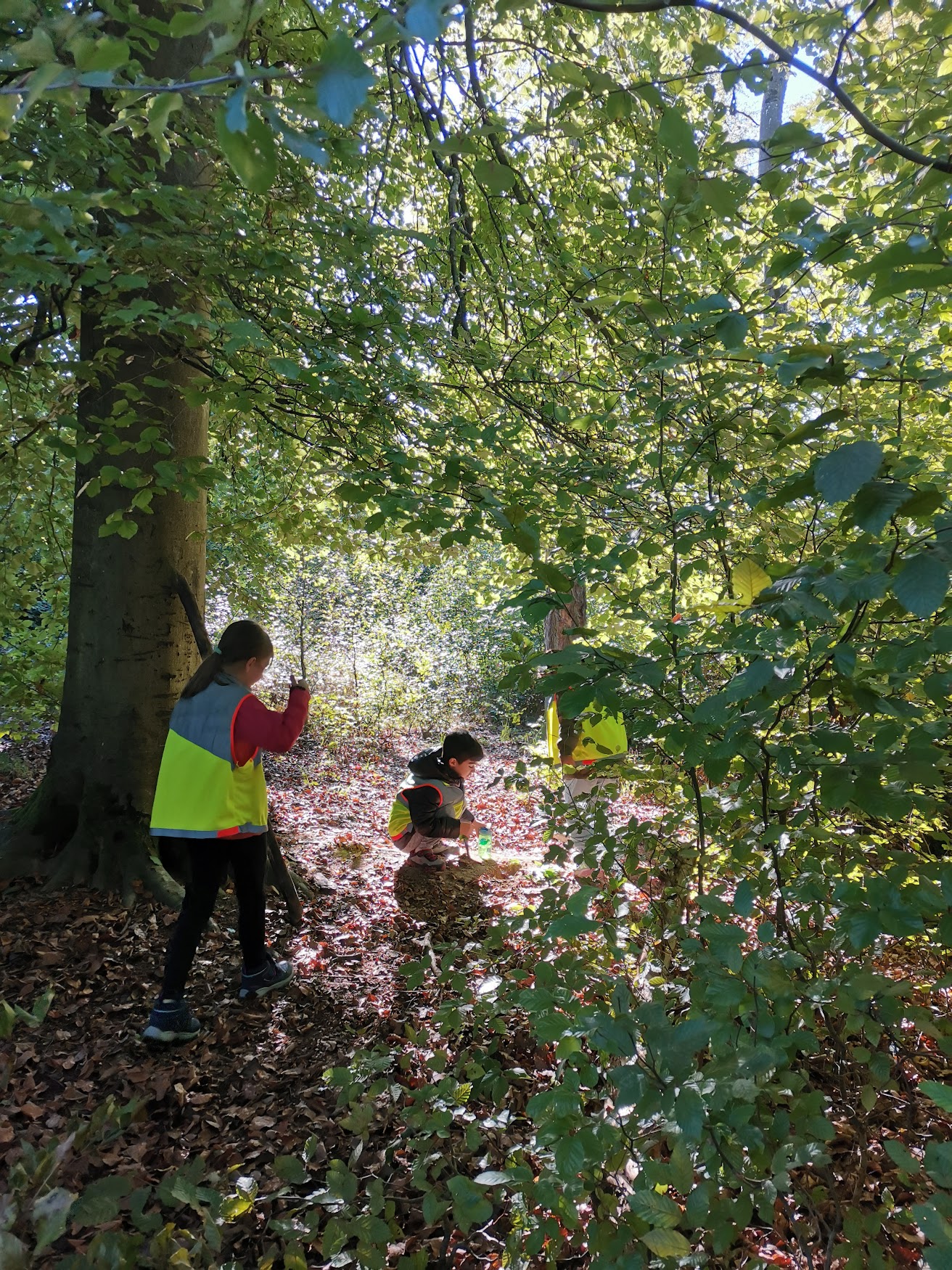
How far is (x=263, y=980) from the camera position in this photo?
360 cm

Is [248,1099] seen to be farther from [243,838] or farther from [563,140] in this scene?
[563,140]

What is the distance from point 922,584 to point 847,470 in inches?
8.6

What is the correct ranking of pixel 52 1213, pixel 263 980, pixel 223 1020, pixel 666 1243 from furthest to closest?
pixel 263 980
pixel 223 1020
pixel 666 1243
pixel 52 1213

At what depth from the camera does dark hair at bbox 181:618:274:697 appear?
3.42 meters

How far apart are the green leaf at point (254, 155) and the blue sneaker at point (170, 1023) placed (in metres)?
3.14

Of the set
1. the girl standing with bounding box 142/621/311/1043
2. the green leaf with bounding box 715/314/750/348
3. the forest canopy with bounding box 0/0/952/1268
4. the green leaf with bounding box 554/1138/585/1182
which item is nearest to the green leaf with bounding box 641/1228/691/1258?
the forest canopy with bounding box 0/0/952/1268

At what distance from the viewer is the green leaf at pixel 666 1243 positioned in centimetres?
134

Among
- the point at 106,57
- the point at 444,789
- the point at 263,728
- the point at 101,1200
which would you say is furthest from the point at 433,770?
the point at 106,57

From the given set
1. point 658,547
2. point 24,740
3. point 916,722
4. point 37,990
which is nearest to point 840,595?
point 916,722

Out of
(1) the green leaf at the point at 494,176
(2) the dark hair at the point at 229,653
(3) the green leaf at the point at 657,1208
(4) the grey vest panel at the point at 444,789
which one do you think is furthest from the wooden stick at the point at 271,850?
(3) the green leaf at the point at 657,1208

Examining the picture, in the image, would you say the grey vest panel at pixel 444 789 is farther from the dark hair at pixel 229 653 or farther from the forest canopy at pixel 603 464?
the dark hair at pixel 229 653

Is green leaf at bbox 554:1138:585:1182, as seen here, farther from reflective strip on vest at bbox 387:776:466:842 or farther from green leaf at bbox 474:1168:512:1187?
reflective strip on vest at bbox 387:776:466:842

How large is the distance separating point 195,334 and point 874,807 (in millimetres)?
3273

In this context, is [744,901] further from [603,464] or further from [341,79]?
[603,464]
